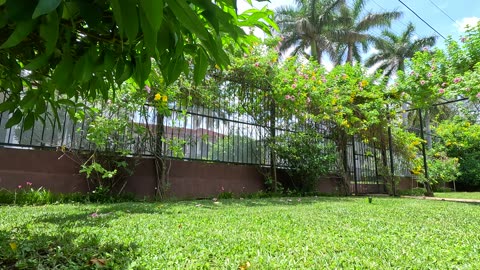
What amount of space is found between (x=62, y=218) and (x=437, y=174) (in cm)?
1466

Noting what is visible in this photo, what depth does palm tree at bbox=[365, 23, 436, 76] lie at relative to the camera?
28891 millimetres

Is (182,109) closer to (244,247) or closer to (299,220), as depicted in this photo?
(299,220)

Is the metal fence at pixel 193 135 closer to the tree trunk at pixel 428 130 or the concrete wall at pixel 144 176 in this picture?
the concrete wall at pixel 144 176

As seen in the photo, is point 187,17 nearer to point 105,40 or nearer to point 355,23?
point 105,40

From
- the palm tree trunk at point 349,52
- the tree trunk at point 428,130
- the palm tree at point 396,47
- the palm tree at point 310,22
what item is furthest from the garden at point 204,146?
the palm tree at point 396,47

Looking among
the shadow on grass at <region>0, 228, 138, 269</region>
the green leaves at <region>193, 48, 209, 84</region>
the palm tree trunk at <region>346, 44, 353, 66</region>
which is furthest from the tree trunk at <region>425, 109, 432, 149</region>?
the green leaves at <region>193, 48, 209, 84</region>

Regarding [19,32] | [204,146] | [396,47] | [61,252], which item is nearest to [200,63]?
[19,32]

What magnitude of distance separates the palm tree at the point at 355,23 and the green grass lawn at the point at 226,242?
2433 cm

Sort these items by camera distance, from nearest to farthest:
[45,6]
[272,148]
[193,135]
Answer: [45,6] → [193,135] → [272,148]

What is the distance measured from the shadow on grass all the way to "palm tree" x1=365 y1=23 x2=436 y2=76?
1213 inches

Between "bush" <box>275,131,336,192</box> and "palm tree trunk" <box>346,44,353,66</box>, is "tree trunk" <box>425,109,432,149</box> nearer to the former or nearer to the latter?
"palm tree trunk" <box>346,44,353,66</box>

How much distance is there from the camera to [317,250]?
219cm

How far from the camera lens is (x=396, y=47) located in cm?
2959

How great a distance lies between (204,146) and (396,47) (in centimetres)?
2834
